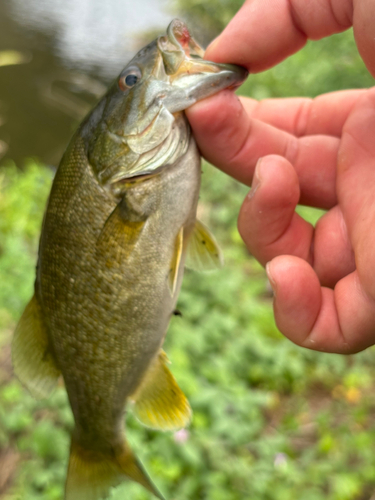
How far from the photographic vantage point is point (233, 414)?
8.45ft

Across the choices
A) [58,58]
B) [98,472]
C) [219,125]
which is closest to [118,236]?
[219,125]

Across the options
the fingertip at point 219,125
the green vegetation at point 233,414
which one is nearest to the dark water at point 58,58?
the green vegetation at point 233,414

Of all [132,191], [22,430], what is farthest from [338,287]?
[22,430]

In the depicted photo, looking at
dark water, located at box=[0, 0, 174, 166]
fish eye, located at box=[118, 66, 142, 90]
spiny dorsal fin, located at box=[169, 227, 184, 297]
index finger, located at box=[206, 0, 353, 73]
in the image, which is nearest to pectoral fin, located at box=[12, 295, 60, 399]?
spiny dorsal fin, located at box=[169, 227, 184, 297]

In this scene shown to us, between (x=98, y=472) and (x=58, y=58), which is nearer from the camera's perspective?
(x=98, y=472)

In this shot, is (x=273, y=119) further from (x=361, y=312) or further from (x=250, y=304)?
(x=250, y=304)

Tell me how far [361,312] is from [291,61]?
234 inches

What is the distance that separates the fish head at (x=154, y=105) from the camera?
1343mm

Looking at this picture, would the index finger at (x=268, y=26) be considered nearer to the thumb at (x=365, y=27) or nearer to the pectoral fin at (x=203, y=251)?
the thumb at (x=365, y=27)

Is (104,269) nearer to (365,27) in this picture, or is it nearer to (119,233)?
(119,233)

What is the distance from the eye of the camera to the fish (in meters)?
1.36

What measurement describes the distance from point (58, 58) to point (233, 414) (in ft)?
28.6

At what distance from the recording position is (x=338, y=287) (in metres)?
1.35

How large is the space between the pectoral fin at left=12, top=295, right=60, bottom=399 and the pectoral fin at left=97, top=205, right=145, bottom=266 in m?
0.40
